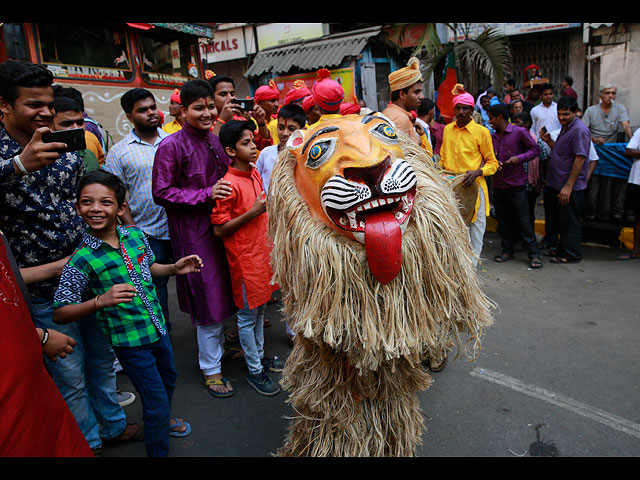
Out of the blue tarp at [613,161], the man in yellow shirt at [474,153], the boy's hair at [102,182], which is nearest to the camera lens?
the boy's hair at [102,182]

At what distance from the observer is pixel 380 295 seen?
1.72 meters

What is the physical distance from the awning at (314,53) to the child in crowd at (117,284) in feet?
33.9

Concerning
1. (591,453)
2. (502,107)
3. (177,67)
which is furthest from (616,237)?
(177,67)

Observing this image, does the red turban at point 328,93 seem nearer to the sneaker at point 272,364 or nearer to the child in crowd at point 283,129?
the child in crowd at point 283,129

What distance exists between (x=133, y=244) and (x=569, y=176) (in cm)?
509

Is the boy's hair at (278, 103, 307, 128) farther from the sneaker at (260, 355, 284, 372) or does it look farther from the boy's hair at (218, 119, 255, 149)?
the sneaker at (260, 355, 284, 372)

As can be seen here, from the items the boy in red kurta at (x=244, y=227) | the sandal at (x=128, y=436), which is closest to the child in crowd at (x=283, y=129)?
the boy in red kurta at (x=244, y=227)

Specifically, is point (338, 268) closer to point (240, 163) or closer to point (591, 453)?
point (240, 163)

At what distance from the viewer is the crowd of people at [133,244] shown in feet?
5.51

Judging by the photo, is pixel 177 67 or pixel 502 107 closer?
pixel 502 107

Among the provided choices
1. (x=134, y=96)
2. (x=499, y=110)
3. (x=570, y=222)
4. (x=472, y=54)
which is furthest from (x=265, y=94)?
(x=472, y=54)
